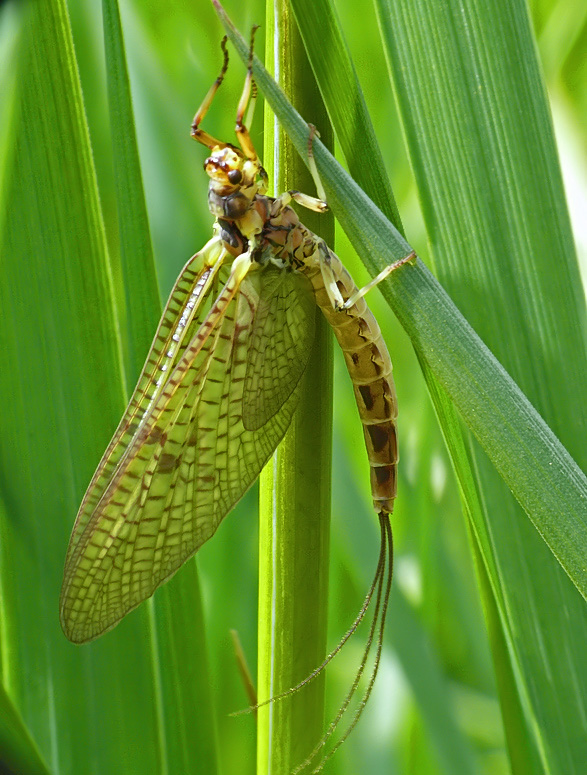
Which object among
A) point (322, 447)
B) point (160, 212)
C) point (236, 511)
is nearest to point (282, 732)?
point (322, 447)

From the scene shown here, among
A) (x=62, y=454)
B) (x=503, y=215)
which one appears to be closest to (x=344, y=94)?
(x=503, y=215)

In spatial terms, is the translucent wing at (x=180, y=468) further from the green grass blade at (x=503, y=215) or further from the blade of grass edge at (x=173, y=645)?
the green grass blade at (x=503, y=215)

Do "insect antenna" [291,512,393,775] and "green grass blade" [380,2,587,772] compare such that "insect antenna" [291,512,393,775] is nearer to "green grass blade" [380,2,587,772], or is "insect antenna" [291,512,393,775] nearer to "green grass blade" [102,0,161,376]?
"green grass blade" [380,2,587,772]

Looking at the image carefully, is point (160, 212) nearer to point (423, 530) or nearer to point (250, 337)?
point (250, 337)

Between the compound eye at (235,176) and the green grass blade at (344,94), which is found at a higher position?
the compound eye at (235,176)

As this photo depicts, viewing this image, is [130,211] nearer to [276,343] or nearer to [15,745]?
[276,343]

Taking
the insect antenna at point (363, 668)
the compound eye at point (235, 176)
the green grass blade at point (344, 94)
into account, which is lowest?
the insect antenna at point (363, 668)

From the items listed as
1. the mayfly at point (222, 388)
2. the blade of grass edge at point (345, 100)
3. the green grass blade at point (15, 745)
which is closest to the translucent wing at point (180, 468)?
the mayfly at point (222, 388)

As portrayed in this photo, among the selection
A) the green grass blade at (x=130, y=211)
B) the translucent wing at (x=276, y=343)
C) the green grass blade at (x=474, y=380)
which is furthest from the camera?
the translucent wing at (x=276, y=343)
